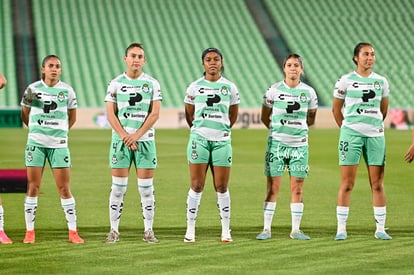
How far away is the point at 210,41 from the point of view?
1519 inches

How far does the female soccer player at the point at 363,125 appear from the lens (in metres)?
9.33

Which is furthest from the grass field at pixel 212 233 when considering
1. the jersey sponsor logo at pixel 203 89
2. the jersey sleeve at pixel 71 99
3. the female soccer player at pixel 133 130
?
the jersey sponsor logo at pixel 203 89

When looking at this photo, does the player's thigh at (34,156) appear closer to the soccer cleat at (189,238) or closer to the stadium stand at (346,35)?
the soccer cleat at (189,238)

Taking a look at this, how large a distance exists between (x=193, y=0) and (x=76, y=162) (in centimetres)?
2358

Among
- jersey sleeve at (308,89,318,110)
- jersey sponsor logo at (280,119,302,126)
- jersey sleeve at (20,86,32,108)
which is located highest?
jersey sleeve at (20,86,32,108)

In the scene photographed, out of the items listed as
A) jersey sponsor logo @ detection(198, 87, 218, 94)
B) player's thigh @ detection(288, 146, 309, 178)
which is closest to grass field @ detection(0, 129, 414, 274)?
player's thigh @ detection(288, 146, 309, 178)

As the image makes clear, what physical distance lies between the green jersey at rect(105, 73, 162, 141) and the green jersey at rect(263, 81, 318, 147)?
1.37 metres

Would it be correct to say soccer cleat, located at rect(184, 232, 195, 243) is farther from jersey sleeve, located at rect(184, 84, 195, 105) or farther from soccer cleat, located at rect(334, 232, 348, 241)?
soccer cleat, located at rect(334, 232, 348, 241)

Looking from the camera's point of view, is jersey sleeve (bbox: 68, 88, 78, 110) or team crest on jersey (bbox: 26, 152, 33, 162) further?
jersey sleeve (bbox: 68, 88, 78, 110)

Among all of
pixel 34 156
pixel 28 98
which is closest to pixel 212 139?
pixel 34 156

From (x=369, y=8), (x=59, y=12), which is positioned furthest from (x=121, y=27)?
(x=369, y=8)

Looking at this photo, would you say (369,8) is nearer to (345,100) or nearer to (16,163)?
(16,163)

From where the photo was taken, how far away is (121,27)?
127ft

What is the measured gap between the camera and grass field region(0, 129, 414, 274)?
7.75 meters
